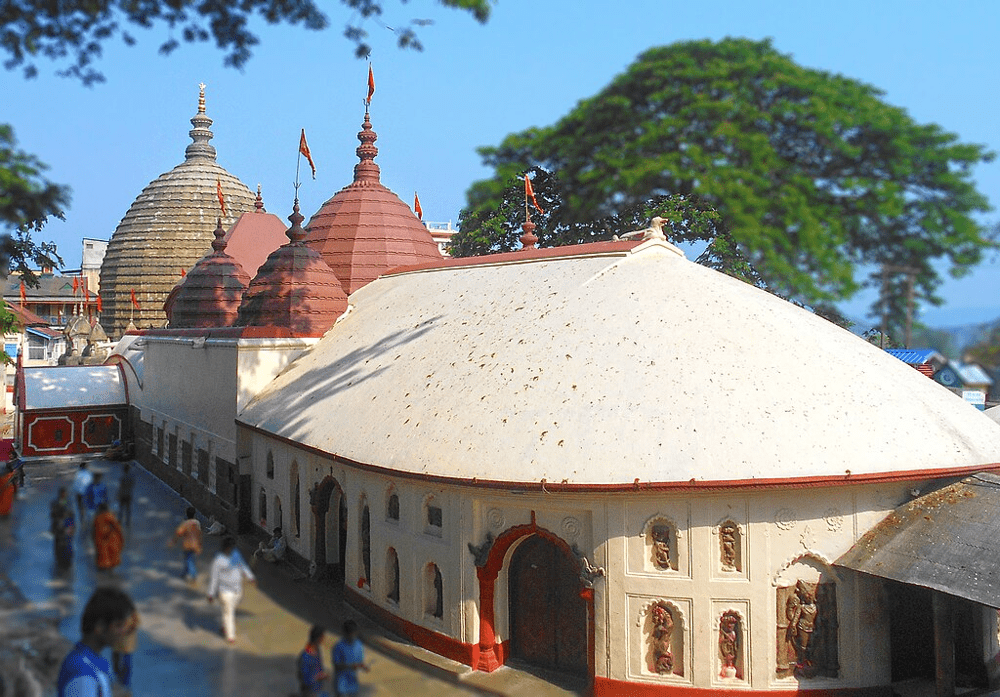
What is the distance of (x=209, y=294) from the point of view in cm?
2297

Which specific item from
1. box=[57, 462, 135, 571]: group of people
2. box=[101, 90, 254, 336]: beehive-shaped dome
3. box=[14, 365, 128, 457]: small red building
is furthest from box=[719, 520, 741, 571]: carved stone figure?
box=[101, 90, 254, 336]: beehive-shaped dome

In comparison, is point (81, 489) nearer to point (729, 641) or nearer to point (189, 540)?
point (189, 540)

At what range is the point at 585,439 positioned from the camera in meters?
9.62

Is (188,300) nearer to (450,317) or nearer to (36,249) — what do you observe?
(450,317)

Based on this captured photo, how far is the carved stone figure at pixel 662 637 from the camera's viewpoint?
928 centimetres

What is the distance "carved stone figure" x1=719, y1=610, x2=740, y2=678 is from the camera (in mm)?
9148

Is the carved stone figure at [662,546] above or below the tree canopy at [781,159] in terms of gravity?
below

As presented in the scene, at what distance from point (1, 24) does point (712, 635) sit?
8545mm

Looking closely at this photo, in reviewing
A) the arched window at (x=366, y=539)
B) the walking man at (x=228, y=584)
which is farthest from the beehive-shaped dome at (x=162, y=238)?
the walking man at (x=228, y=584)

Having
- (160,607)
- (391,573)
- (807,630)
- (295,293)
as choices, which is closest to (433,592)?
(391,573)

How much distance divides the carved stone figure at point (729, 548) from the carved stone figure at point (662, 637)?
2.80ft

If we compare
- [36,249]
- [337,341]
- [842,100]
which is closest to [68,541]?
[36,249]

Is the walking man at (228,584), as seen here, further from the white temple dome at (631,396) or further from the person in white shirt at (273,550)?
the white temple dome at (631,396)

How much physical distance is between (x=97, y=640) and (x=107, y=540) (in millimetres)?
442
